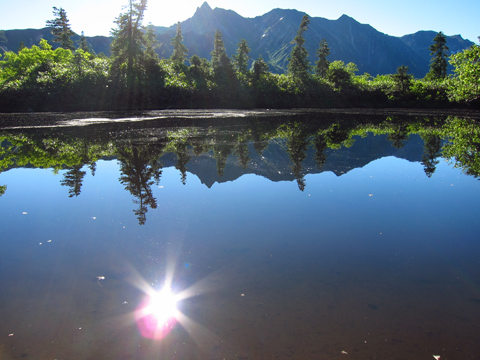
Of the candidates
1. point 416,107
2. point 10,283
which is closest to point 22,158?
point 10,283

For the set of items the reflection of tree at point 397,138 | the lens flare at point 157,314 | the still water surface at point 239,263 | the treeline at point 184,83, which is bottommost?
the lens flare at point 157,314

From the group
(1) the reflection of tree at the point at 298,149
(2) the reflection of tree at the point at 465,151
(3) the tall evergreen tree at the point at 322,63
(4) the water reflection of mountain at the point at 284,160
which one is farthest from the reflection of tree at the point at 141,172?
(3) the tall evergreen tree at the point at 322,63

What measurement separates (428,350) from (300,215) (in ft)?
11.7

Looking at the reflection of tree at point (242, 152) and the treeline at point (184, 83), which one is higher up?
the treeline at point (184, 83)

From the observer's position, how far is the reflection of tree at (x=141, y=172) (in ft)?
22.8

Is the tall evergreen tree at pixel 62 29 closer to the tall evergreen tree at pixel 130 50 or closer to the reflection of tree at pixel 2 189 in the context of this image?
the tall evergreen tree at pixel 130 50

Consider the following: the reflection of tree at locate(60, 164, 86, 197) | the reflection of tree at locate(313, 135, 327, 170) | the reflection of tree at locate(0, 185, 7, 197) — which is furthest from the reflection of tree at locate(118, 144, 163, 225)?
the reflection of tree at locate(313, 135, 327, 170)

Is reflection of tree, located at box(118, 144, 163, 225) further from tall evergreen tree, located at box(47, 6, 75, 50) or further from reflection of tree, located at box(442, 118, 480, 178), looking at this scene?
tall evergreen tree, located at box(47, 6, 75, 50)

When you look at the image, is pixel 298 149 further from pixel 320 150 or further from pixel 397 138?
pixel 397 138

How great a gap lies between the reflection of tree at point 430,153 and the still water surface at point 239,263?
1299mm

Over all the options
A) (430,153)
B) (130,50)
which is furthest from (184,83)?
(430,153)

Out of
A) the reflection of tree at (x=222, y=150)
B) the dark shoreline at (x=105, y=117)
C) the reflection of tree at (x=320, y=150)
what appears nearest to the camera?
the reflection of tree at (x=222, y=150)

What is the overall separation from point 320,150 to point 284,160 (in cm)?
275

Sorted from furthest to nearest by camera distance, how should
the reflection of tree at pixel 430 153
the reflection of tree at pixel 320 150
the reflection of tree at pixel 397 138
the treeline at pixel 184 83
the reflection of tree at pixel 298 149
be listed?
the treeline at pixel 184 83, the reflection of tree at pixel 397 138, the reflection of tree at pixel 320 150, the reflection of tree at pixel 430 153, the reflection of tree at pixel 298 149
